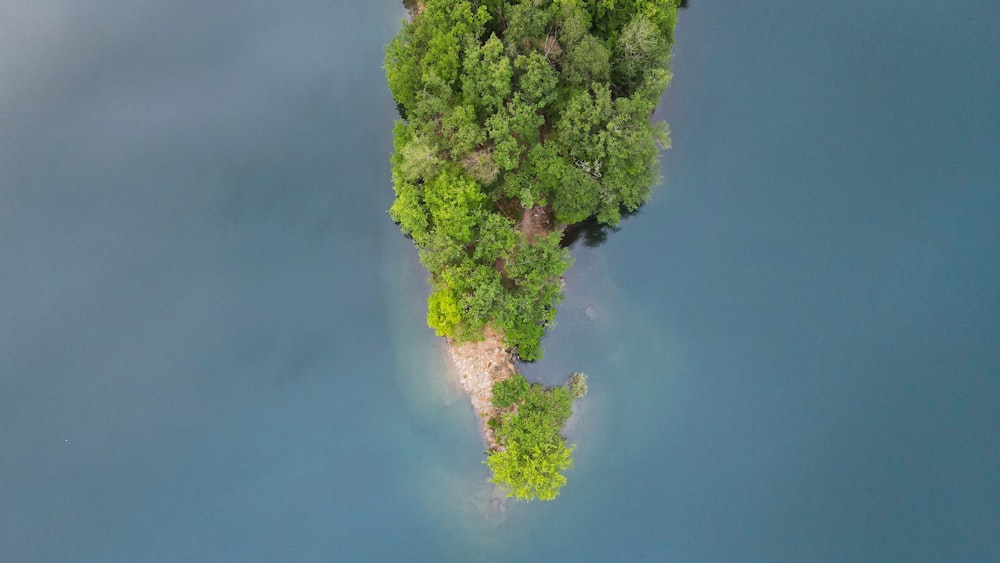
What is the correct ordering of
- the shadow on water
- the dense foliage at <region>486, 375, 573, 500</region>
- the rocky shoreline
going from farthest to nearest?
1. the shadow on water
2. the rocky shoreline
3. the dense foliage at <region>486, 375, 573, 500</region>

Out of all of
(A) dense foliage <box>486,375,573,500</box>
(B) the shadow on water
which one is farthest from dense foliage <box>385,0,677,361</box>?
(B) the shadow on water

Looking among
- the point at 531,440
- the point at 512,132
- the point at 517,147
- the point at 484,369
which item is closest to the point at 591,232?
the point at 517,147

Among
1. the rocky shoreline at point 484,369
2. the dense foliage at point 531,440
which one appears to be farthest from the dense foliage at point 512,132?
the dense foliage at point 531,440

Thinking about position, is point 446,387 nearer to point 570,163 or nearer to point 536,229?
point 536,229

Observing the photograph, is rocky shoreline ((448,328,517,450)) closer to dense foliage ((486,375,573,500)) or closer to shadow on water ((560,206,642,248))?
dense foliage ((486,375,573,500))

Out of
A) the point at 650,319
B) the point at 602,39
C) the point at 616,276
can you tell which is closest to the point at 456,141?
the point at 602,39

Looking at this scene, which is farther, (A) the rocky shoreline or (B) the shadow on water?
(B) the shadow on water
